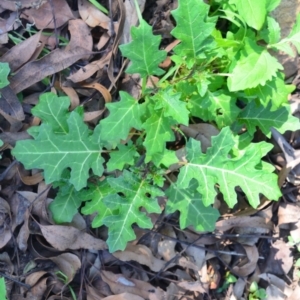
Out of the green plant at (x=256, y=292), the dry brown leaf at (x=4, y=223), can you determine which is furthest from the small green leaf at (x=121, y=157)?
the green plant at (x=256, y=292)

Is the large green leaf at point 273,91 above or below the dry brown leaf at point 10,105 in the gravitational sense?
above

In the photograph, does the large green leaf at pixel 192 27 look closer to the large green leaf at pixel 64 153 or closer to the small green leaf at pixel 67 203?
the large green leaf at pixel 64 153

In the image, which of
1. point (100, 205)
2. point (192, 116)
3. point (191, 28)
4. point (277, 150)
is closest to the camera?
point (191, 28)

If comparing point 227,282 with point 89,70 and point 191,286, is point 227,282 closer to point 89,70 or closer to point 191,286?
point 191,286

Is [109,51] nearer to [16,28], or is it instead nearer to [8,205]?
[16,28]

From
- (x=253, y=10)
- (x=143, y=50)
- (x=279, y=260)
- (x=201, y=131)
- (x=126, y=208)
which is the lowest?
(x=279, y=260)

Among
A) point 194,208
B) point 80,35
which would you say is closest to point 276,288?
point 194,208

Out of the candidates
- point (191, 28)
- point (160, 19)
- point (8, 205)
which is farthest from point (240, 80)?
point (8, 205)
